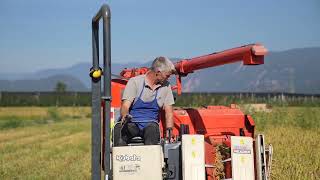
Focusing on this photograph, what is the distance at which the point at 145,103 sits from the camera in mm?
6633

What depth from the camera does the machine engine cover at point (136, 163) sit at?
18.2ft

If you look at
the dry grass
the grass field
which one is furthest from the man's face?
the dry grass

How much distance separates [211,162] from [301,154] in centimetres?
431

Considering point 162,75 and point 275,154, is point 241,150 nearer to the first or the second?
point 162,75

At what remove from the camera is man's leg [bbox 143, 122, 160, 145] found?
647 cm

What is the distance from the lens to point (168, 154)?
613 centimetres

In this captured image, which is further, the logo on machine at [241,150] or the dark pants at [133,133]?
the dark pants at [133,133]

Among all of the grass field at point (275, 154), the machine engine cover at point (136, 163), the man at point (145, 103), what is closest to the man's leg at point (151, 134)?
the man at point (145, 103)

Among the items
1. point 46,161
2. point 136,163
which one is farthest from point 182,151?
point 46,161

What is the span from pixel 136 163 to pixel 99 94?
2.95ft

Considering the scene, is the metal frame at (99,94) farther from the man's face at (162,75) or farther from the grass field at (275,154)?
the grass field at (275,154)

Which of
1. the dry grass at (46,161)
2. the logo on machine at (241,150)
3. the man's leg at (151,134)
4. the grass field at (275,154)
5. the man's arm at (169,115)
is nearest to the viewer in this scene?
the logo on machine at (241,150)

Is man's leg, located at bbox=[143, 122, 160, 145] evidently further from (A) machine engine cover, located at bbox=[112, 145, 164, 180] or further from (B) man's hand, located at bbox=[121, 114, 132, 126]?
(A) machine engine cover, located at bbox=[112, 145, 164, 180]

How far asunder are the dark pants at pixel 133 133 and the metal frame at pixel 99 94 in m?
0.66
